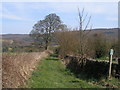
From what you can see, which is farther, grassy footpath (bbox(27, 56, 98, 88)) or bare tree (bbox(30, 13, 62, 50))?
bare tree (bbox(30, 13, 62, 50))

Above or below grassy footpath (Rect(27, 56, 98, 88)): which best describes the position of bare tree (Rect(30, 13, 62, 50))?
above

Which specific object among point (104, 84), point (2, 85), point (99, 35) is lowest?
point (104, 84)

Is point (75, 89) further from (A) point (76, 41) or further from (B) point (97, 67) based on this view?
(A) point (76, 41)

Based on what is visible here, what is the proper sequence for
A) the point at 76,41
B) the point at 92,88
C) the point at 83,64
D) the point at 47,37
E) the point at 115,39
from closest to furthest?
the point at 92,88, the point at 83,64, the point at 76,41, the point at 115,39, the point at 47,37

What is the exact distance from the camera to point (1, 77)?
712 centimetres

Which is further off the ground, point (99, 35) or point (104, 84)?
point (99, 35)

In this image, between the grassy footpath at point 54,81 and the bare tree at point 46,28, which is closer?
the grassy footpath at point 54,81

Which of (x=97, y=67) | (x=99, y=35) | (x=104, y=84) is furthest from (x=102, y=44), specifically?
(x=104, y=84)

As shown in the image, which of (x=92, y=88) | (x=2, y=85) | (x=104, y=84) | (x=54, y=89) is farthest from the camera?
(x=104, y=84)

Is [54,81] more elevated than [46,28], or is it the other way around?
[46,28]

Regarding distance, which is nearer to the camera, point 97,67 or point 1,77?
point 1,77

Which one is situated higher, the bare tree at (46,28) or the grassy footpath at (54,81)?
the bare tree at (46,28)

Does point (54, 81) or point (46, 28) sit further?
point (46, 28)

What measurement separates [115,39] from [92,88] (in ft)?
86.8
